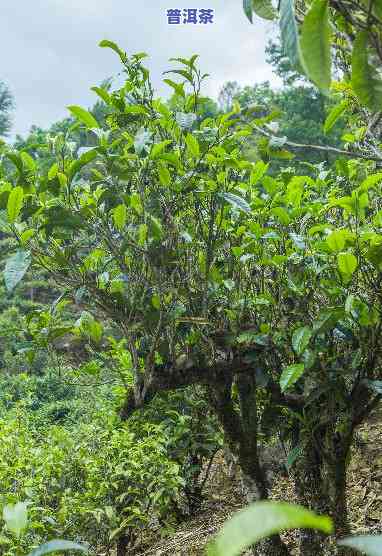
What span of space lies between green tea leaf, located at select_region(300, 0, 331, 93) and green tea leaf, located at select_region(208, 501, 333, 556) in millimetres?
404

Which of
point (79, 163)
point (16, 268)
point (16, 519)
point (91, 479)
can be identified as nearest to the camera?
point (16, 519)

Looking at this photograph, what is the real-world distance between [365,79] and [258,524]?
490 mm

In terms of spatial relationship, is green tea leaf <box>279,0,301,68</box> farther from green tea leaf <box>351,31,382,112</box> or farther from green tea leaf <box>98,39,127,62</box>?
green tea leaf <box>98,39,127,62</box>

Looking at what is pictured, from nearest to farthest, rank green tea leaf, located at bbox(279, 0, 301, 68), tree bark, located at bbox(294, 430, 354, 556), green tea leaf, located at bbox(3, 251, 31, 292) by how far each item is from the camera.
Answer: green tea leaf, located at bbox(279, 0, 301, 68) < green tea leaf, located at bbox(3, 251, 31, 292) < tree bark, located at bbox(294, 430, 354, 556)

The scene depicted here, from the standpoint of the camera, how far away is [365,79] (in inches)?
22.5

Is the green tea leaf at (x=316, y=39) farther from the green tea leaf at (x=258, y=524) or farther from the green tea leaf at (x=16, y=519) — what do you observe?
the green tea leaf at (x=16, y=519)

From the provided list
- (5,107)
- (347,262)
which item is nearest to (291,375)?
(347,262)

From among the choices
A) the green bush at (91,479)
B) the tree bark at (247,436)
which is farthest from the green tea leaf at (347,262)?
the green bush at (91,479)

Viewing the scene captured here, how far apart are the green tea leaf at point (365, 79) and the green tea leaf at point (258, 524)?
473 millimetres

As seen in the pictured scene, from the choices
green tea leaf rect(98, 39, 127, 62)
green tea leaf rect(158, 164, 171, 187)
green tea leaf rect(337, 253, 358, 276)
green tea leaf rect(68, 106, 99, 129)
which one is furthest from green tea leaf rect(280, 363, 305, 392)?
green tea leaf rect(98, 39, 127, 62)

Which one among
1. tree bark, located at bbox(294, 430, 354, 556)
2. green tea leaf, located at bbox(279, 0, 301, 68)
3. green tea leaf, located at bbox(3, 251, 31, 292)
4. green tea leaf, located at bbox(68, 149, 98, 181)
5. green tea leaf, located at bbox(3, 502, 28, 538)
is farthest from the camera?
tree bark, located at bbox(294, 430, 354, 556)

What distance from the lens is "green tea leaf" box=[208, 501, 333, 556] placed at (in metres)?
0.22

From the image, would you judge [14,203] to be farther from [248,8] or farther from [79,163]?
[248,8]

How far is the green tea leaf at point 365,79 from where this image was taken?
0.56m
